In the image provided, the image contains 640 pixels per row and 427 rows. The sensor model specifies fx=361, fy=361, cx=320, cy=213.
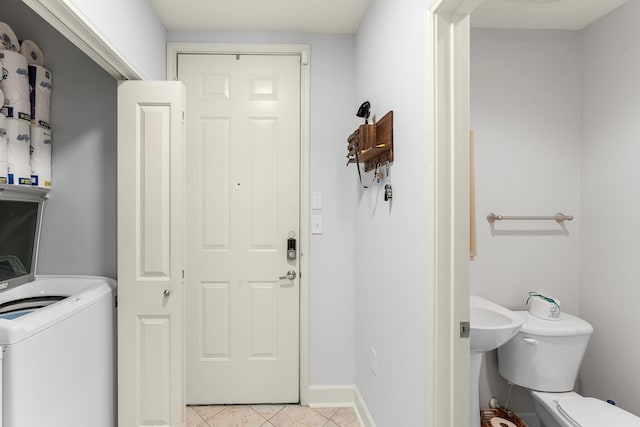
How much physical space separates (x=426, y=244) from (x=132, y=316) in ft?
5.17

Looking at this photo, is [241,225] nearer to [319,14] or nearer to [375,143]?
[375,143]

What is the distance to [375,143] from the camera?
5.87ft

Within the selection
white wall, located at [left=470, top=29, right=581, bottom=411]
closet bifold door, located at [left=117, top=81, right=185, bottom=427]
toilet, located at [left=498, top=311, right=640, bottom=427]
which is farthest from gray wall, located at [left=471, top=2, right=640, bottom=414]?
Result: closet bifold door, located at [left=117, top=81, right=185, bottom=427]

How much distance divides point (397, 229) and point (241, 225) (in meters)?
1.19

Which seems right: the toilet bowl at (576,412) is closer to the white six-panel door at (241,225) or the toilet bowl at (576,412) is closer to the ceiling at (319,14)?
Result: the white six-panel door at (241,225)

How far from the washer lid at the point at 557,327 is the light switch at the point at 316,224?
1311mm

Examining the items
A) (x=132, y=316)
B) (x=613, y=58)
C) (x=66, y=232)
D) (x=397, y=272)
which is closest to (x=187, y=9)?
(x=66, y=232)

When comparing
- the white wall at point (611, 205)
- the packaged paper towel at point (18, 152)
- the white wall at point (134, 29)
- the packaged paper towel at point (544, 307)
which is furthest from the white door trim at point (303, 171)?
the white wall at point (611, 205)

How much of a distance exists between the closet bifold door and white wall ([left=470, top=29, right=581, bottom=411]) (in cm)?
177

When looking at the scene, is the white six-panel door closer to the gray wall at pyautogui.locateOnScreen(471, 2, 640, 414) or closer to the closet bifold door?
the closet bifold door

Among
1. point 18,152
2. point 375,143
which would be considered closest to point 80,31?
point 18,152

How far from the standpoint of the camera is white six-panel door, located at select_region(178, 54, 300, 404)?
2.39 m

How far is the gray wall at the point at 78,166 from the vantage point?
6.91 feet

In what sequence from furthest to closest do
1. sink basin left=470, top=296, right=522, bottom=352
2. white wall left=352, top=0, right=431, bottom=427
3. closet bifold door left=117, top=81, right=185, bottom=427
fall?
closet bifold door left=117, top=81, right=185, bottom=427 → sink basin left=470, top=296, right=522, bottom=352 → white wall left=352, top=0, right=431, bottom=427
